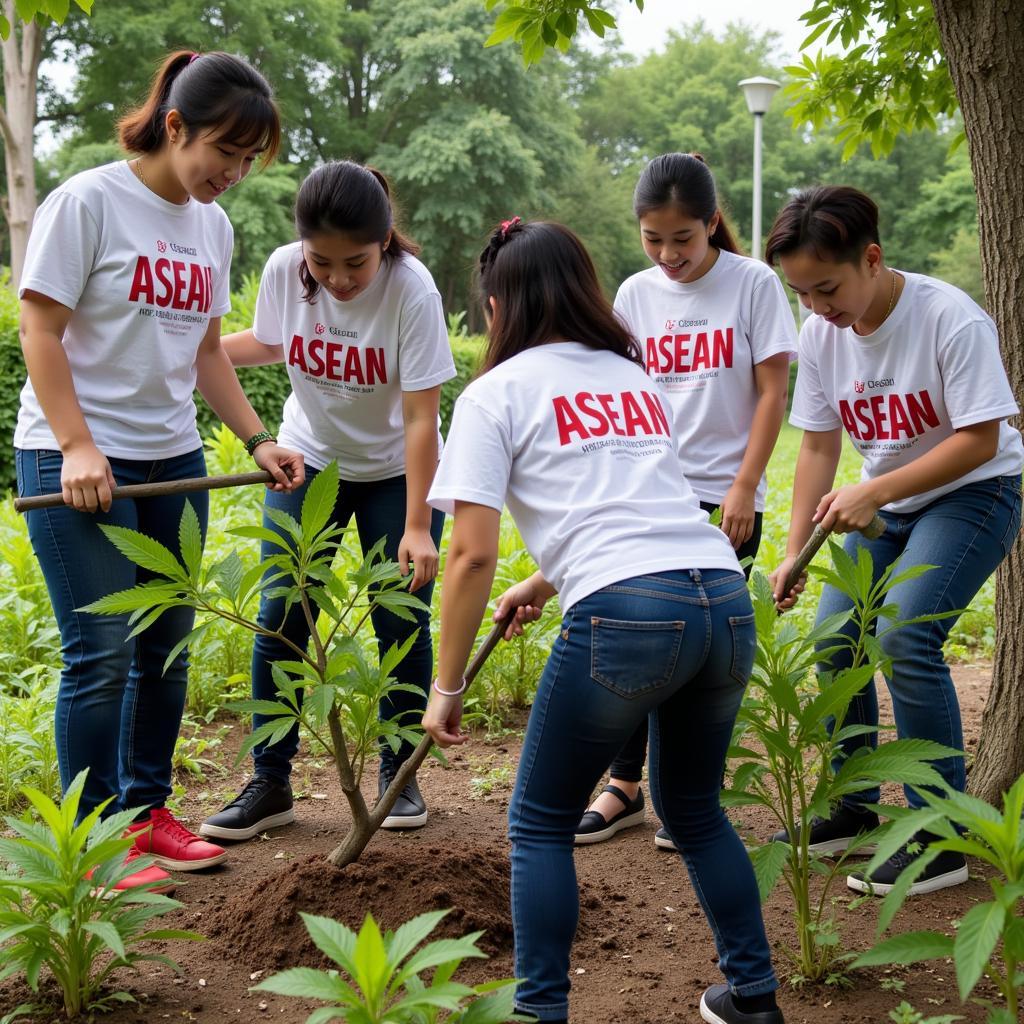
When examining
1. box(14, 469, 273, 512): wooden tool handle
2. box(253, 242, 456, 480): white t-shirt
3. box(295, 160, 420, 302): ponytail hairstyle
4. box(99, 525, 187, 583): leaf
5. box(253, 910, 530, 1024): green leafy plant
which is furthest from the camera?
box(253, 242, 456, 480): white t-shirt

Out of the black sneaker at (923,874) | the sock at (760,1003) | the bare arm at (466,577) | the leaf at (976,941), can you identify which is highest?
the bare arm at (466,577)

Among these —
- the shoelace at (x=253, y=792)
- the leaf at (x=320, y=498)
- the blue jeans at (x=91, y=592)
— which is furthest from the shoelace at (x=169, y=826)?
the leaf at (x=320, y=498)

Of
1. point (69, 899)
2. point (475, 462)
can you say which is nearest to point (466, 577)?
point (475, 462)

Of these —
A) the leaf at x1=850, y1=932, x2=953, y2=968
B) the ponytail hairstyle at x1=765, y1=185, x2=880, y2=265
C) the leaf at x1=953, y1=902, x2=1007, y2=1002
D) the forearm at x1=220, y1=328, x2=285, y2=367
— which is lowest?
the leaf at x1=850, y1=932, x2=953, y2=968

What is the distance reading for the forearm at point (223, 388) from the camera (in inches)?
124

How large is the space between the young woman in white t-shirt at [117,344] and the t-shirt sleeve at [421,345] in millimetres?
492

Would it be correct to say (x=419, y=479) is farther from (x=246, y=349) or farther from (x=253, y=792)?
(x=253, y=792)

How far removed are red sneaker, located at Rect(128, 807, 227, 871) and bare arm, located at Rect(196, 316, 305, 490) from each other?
92cm

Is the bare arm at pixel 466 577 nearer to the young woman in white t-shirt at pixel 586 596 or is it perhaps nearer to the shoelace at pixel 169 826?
the young woman in white t-shirt at pixel 586 596

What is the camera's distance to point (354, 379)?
3.13m

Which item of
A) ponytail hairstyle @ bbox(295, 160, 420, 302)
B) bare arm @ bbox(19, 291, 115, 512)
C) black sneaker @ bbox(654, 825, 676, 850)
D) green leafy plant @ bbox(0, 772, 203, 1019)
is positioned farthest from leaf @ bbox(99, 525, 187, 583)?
black sneaker @ bbox(654, 825, 676, 850)

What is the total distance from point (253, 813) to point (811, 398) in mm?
A: 1898

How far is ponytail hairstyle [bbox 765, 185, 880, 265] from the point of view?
273 cm

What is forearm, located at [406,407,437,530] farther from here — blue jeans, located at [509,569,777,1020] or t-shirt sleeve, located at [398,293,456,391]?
blue jeans, located at [509,569,777,1020]
